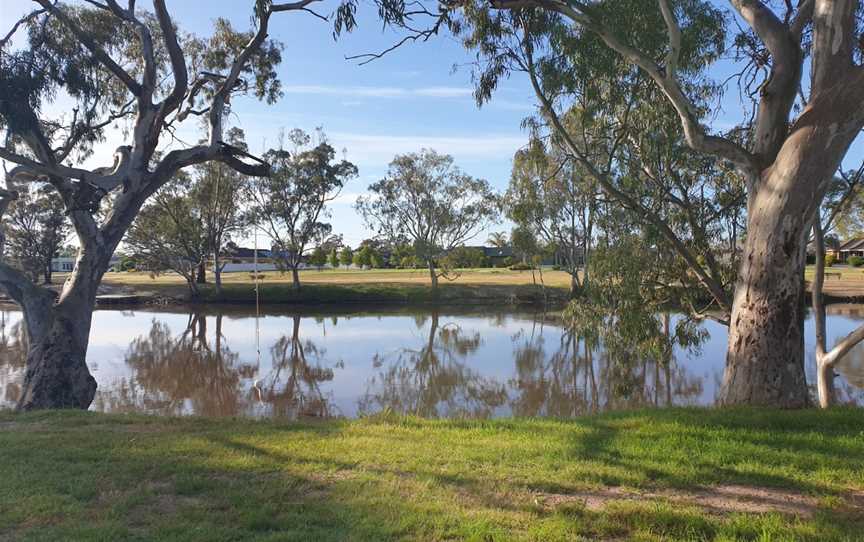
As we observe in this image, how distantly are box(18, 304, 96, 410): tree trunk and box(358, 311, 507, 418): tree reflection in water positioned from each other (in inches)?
139

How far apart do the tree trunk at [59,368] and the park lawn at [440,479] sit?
3.24 meters

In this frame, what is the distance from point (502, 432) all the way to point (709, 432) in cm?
137

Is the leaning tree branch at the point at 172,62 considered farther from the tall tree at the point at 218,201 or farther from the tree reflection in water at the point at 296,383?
the tall tree at the point at 218,201

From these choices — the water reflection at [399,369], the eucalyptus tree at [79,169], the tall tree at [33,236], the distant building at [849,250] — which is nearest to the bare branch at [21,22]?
the eucalyptus tree at [79,169]

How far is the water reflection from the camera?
369 inches

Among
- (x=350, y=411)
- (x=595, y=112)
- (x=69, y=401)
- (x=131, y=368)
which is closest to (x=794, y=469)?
(x=595, y=112)

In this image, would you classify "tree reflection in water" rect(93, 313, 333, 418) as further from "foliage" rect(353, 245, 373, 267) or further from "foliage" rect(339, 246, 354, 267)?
"foliage" rect(339, 246, 354, 267)

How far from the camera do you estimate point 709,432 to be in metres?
4.29

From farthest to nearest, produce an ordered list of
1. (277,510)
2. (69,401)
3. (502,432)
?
1. (69,401)
2. (502,432)
3. (277,510)

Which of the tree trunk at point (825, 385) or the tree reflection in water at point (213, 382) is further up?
the tree trunk at point (825, 385)

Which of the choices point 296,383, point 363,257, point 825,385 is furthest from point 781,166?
point 363,257

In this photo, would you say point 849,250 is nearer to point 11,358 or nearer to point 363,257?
point 363,257

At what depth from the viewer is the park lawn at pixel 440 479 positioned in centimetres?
273

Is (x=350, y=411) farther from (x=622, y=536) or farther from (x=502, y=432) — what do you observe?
(x=622, y=536)
